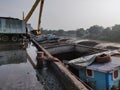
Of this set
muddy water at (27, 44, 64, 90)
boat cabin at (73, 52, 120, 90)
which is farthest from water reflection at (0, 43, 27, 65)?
boat cabin at (73, 52, 120, 90)

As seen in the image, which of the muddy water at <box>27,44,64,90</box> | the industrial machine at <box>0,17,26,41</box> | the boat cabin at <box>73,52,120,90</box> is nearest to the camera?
the muddy water at <box>27,44,64,90</box>

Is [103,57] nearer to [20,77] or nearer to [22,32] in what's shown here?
[20,77]

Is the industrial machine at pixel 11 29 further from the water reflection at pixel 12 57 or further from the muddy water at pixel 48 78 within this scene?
the muddy water at pixel 48 78

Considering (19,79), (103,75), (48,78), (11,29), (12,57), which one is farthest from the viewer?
(11,29)

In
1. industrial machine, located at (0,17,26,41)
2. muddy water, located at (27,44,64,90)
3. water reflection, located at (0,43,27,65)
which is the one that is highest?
industrial machine, located at (0,17,26,41)

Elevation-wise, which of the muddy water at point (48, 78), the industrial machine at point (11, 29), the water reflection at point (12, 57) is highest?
the industrial machine at point (11, 29)

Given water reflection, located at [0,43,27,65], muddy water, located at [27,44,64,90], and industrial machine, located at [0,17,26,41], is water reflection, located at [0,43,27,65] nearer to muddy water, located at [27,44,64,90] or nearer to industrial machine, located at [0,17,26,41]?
muddy water, located at [27,44,64,90]

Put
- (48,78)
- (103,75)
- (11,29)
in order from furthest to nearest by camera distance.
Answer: (11,29), (48,78), (103,75)

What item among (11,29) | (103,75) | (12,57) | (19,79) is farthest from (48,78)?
(11,29)

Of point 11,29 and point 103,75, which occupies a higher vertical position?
point 11,29

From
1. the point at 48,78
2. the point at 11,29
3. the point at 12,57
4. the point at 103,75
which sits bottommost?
the point at 48,78

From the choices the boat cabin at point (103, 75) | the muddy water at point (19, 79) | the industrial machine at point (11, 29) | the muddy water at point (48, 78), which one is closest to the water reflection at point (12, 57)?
the muddy water at point (19, 79)

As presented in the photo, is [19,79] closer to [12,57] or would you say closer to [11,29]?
[12,57]

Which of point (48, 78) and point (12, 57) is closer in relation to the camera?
point (48, 78)
